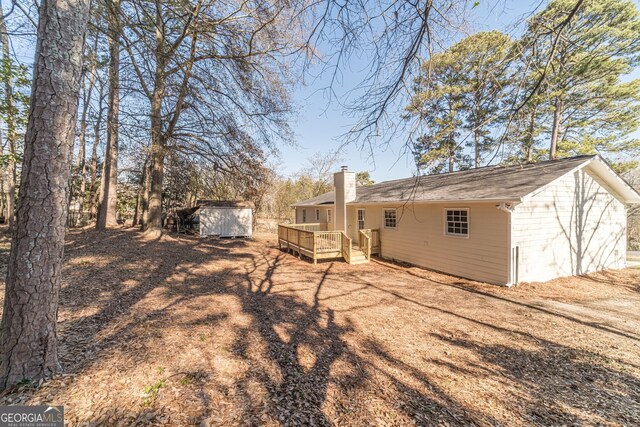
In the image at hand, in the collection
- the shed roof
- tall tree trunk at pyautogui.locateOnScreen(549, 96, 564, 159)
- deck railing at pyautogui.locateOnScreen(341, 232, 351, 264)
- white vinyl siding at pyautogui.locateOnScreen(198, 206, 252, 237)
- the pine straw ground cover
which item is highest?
tall tree trunk at pyautogui.locateOnScreen(549, 96, 564, 159)

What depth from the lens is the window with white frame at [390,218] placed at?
11133 millimetres

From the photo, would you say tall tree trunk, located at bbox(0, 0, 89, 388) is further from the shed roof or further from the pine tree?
the shed roof

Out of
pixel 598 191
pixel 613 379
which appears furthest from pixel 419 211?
pixel 613 379

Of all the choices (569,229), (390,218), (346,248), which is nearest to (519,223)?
(569,229)

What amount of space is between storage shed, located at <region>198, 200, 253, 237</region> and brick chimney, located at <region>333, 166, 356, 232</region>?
7.42 meters

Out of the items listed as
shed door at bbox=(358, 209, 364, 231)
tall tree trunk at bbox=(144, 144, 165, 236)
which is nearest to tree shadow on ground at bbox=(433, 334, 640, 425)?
shed door at bbox=(358, 209, 364, 231)

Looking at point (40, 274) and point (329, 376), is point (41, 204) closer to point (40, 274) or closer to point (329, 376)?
point (40, 274)

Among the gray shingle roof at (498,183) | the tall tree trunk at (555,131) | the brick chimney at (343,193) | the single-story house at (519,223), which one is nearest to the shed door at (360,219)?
the brick chimney at (343,193)

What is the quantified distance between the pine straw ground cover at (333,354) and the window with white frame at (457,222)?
1.99m

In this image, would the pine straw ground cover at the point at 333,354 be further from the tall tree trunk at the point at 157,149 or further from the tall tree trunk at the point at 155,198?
the tall tree trunk at the point at 155,198

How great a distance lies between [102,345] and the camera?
131 inches

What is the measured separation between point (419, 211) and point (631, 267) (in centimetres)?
865

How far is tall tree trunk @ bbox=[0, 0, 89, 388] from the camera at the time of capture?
2.36 meters

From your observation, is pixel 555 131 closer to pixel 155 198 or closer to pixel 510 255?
pixel 510 255
